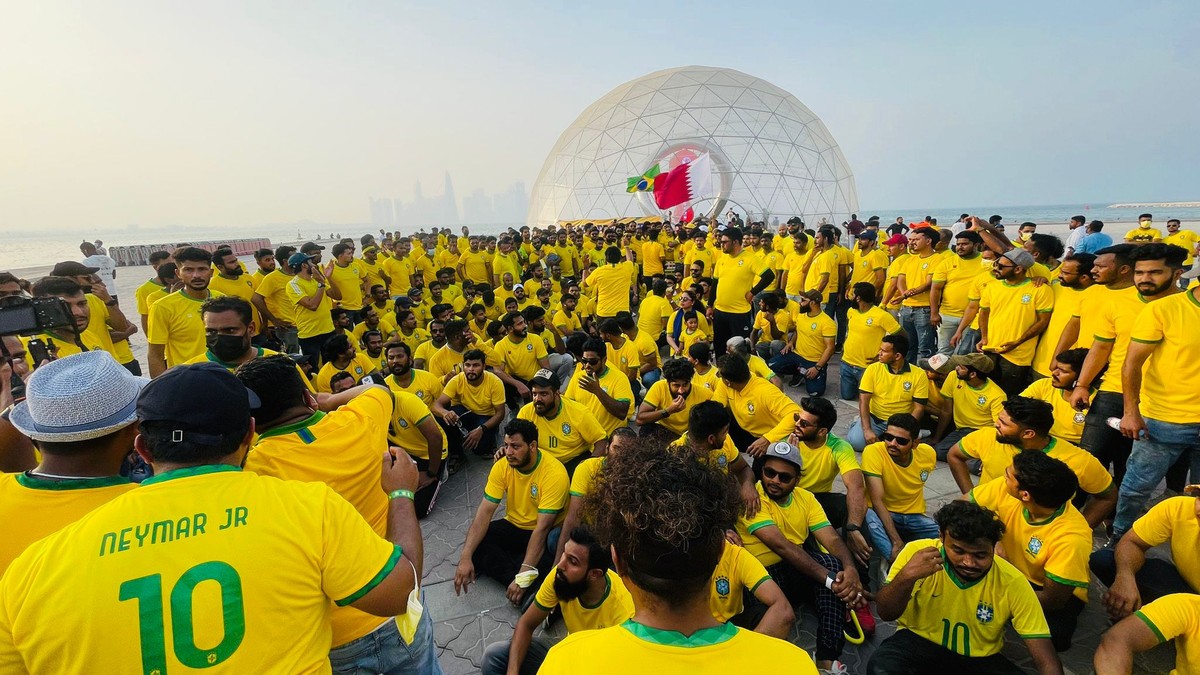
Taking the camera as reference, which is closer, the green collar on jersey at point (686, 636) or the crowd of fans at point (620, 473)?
the green collar on jersey at point (686, 636)

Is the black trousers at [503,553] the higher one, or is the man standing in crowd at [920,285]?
the man standing in crowd at [920,285]

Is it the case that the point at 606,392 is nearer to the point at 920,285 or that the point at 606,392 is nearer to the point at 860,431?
the point at 860,431

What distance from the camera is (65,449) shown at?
5.36 feet

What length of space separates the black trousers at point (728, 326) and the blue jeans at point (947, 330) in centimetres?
258

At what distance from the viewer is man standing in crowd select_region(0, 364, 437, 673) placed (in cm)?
117

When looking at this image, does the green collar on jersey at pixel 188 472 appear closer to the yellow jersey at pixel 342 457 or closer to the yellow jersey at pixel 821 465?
the yellow jersey at pixel 342 457

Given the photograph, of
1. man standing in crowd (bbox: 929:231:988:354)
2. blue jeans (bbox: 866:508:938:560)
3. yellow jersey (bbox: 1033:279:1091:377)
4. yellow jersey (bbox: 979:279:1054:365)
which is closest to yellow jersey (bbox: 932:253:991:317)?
man standing in crowd (bbox: 929:231:988:354)

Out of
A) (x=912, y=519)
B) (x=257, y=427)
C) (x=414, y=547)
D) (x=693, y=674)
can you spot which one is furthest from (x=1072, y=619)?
(x=257, y=427)

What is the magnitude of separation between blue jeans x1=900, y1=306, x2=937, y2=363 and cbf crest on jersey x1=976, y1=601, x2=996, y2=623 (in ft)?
18.0

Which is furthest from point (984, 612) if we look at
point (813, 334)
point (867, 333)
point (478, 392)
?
point (813, 334)

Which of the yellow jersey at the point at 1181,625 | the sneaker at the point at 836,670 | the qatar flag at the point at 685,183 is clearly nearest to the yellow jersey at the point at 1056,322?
the yellow jersey at the point at 1181,625

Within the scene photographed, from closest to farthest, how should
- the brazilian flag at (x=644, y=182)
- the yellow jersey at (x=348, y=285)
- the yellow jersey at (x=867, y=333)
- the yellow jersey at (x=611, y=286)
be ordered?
the yellow jersey at (x=867, y=333) → the yellow jersey at (x=348, y=285) → the yellow jersey at (x=611, y=286) → the brazilian flag at (x=644, y=182)

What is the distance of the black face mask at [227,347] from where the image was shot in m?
3.26

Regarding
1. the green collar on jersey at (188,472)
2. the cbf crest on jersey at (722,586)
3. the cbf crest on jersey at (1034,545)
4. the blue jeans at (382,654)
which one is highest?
the green collar on jersey at (188,472)
